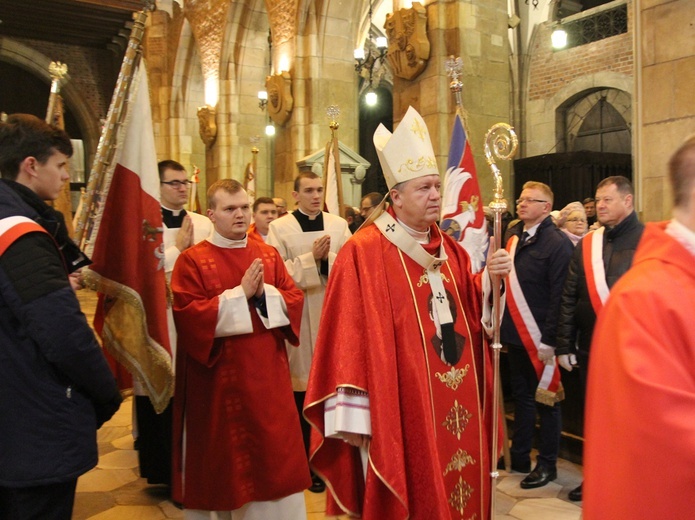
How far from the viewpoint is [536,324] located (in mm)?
4062

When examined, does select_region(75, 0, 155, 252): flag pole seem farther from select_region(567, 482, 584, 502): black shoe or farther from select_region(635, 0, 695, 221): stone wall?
select_region(635, 0, 695, 221): stone wall

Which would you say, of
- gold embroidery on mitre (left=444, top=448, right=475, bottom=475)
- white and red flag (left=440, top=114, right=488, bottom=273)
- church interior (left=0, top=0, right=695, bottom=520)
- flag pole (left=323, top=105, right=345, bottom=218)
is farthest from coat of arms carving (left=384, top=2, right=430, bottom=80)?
gold embroidery on mitre (left=444, top=448, right=475, bottom=475)

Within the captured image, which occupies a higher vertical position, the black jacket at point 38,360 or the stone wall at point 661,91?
the stone wall at point 661,91

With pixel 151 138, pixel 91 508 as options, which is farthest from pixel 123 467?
pixel 151 138

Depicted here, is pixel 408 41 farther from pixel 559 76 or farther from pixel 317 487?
pixel 559 76

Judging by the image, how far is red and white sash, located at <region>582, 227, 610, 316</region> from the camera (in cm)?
356

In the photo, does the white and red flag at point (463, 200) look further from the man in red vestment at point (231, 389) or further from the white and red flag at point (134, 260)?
the white and red flag at point (134, 260)

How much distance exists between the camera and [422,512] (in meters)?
2.32

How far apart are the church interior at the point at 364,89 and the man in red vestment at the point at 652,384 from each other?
2152mm

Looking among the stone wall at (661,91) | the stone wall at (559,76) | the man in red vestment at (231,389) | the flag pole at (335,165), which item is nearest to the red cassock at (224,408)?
the man in red vestment at (231,389)

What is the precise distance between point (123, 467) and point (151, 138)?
95.6 inches

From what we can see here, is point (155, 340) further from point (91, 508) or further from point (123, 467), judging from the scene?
point (123, 467)

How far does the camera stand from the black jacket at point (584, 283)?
11.6 feet

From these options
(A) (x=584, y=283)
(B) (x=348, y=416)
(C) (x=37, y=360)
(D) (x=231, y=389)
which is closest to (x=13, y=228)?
(C) (x=37, y=360)
